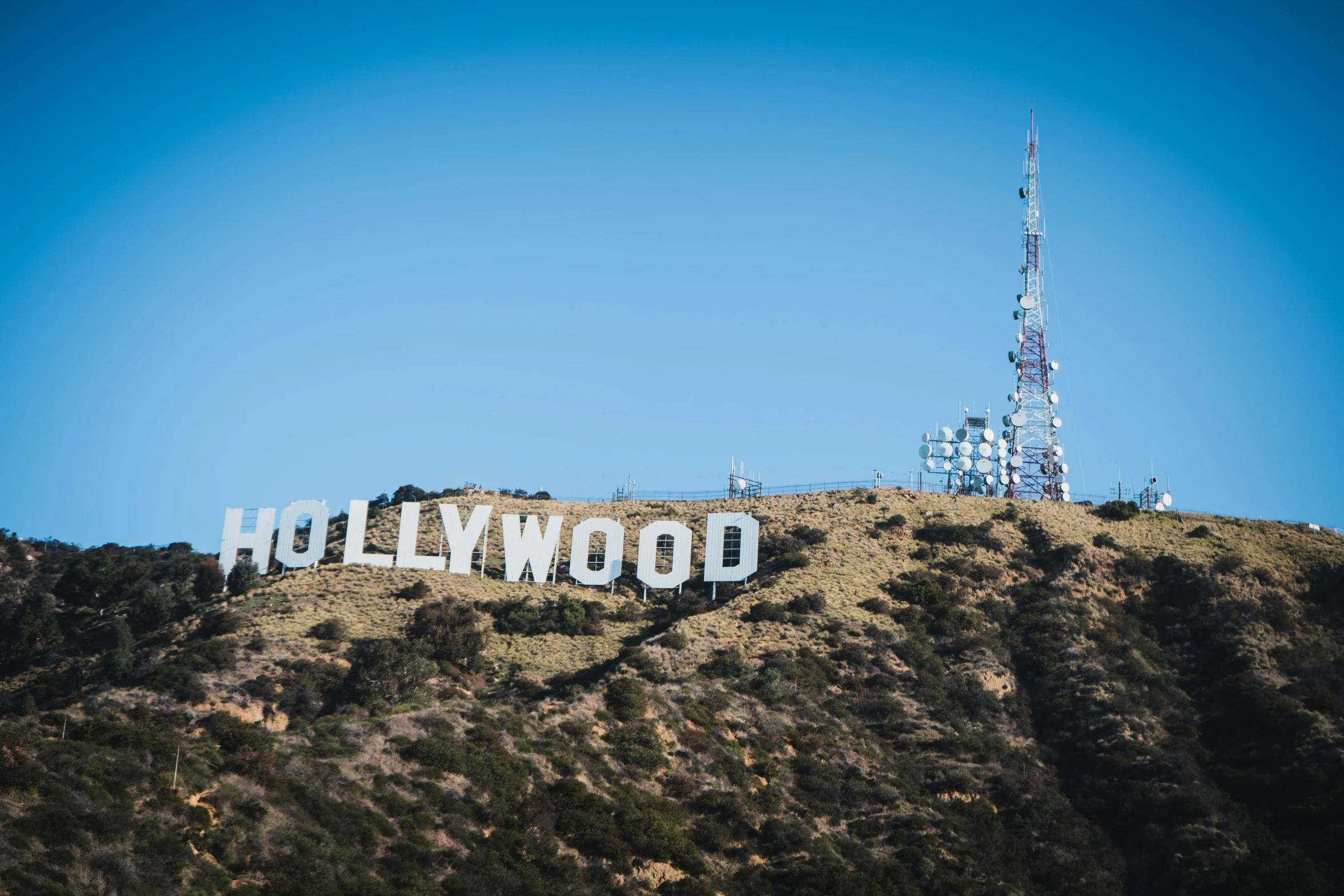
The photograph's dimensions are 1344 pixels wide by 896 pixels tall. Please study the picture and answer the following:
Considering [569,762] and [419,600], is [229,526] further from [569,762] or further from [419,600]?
[569,762]

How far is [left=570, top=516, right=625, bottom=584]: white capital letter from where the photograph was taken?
2790 inches

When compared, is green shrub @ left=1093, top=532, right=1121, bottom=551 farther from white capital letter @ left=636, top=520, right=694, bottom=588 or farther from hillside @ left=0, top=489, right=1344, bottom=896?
white capital letter @ left=636, top=520, right=694, bottom=588

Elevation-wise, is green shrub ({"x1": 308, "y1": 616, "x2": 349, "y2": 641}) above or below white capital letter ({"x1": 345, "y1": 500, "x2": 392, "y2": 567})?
below

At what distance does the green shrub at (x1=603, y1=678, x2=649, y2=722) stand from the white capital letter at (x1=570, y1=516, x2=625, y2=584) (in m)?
15.2

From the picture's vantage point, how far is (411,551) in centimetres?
7162

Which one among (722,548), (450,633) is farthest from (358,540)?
(722,548)

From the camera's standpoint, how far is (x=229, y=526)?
2852 inches

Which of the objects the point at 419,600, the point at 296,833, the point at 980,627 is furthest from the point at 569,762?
the point at 980,627

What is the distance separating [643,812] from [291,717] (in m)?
16.8

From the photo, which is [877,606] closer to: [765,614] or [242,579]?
[765,614]

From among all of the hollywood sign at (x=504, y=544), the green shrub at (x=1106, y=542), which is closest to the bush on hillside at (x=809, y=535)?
the hollywood sign at (x=504, y=544)

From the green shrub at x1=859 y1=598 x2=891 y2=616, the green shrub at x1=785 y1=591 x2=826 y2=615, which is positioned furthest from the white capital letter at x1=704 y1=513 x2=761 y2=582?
the green shrub at x1=859 y1=598 x2=891 y2=616

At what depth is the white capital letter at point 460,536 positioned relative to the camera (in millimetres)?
71438

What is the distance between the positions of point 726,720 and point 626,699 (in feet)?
15.0
